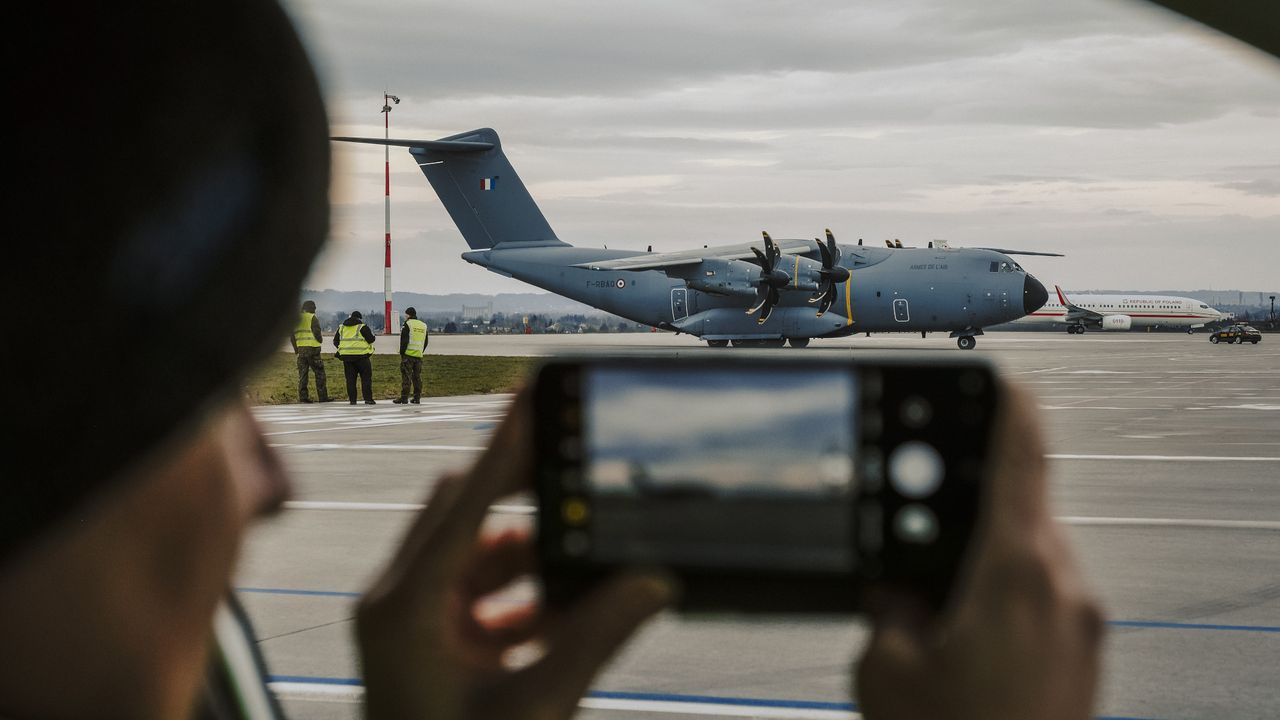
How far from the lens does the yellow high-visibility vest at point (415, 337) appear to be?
17453 mm

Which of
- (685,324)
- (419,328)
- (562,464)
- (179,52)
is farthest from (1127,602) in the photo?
(685,324)

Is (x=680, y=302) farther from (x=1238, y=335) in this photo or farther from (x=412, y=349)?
(x=1238, y=335)

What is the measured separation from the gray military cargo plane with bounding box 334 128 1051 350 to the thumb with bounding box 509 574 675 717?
89.2 ft

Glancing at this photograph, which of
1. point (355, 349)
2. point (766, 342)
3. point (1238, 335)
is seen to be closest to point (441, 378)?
point (355, 349)

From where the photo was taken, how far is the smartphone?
0.77 meters

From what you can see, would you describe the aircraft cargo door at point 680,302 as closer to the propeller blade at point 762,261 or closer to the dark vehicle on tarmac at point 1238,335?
the propeller blade at point 762,261

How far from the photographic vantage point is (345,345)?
1781 cm

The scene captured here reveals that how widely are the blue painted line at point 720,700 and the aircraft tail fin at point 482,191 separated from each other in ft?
99.5

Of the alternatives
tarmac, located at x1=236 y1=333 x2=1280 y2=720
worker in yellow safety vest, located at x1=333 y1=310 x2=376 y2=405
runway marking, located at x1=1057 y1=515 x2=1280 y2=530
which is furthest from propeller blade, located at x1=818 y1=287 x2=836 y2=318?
runway marking, located at x1=1057 y1=515 x2=1280 y2=530

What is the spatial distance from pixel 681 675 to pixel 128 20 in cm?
430

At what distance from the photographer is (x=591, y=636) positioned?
0.78m

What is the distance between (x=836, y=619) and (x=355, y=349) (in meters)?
17.6

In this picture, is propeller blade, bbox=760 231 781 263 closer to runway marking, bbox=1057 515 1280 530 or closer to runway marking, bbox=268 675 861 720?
runway marking, bbox=1057 515 1280 530

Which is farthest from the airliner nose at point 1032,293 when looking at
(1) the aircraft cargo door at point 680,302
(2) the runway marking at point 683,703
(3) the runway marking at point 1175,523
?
(2) the runway marking at point 683,703
